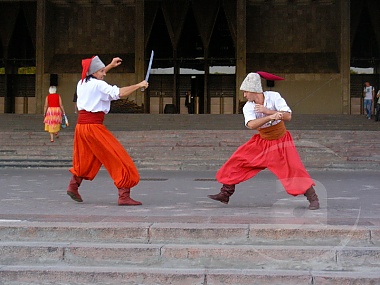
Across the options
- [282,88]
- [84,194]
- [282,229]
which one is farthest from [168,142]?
[282,88]

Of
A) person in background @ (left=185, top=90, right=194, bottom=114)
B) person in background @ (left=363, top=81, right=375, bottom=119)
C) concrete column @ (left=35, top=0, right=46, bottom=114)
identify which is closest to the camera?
person in background @ (left=363, top=81, right=375, bottom=119)

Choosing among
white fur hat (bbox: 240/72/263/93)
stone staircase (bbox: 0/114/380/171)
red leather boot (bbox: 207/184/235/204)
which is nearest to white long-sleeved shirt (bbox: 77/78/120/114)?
white fur hat (bbox: 240/72/263/93)

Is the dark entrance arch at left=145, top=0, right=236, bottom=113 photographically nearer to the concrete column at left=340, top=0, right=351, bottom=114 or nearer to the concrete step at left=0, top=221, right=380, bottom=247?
the concrete column at left=340, top=0, right=351, bottom=114

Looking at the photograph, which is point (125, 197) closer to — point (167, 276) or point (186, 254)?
point (186, 254)

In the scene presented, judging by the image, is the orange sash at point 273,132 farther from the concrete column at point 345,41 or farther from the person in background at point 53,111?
the concrete column at point 345,41

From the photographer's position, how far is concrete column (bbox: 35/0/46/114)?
3256 centimetres

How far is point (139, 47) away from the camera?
32406 millimetres

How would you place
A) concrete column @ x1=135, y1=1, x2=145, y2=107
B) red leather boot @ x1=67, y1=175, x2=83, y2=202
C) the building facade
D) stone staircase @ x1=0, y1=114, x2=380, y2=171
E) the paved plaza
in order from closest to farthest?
the paved plaza → red leather boot @ x1=67, y1=175, x2=83, y2=202 → stone staircase @ x1=0, y1=114, x2=380, y2=171 → the building facade → concrete column @ x1=135, y1=1, x2=145, y2=107

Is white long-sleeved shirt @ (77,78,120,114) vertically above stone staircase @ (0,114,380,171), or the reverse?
white long-sleeved shirt @ (77,78,120,114)

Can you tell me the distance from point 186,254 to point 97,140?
2.44 metres

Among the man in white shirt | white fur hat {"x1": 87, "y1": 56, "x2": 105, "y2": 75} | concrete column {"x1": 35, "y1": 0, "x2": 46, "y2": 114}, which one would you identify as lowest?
the man in white shirt

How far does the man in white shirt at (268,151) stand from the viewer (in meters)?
7.07

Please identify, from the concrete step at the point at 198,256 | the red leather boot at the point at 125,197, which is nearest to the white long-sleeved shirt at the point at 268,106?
the red leather boot at the point at 125,197

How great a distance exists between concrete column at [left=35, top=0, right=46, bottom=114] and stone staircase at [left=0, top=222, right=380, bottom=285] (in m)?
27.8
